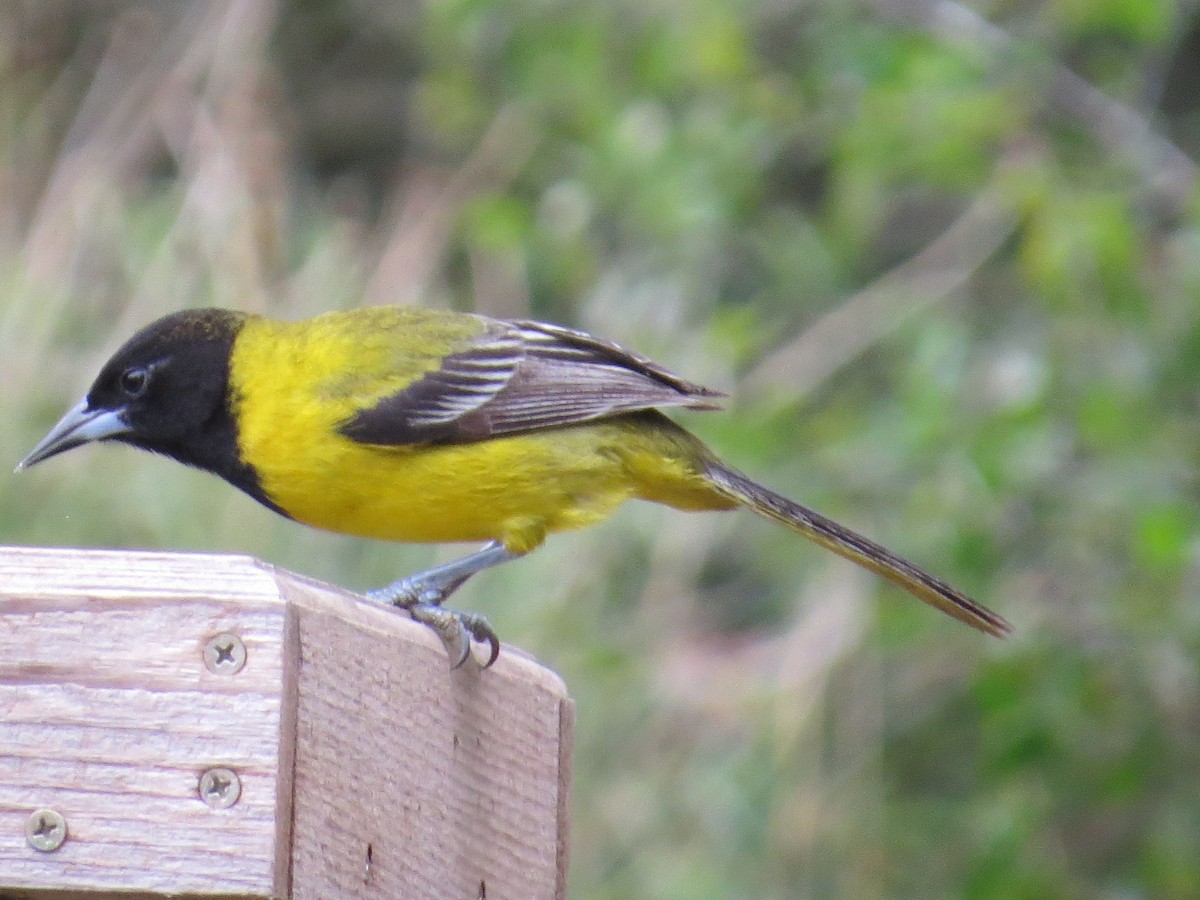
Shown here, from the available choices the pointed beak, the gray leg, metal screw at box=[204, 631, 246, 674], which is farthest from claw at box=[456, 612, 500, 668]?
the pointed beak

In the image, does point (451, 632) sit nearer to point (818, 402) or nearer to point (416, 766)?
point (416, 766)

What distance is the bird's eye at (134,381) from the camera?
4.36 meters

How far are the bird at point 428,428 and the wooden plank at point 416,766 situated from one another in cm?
79

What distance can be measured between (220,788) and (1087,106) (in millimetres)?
5460

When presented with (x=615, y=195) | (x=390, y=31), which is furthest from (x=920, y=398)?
(x=390, y=31)

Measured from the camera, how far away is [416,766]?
273 cm

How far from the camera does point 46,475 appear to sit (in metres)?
6.02

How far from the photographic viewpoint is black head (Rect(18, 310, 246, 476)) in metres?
4.35

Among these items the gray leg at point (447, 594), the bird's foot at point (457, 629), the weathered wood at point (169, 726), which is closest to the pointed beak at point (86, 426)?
the gray leg at point (447, 594)

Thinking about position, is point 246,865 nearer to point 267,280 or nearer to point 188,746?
point 188,746

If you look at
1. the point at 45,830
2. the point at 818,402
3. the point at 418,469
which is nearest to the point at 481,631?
the point at 45,830

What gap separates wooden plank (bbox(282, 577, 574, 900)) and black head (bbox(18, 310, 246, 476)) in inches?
55.8

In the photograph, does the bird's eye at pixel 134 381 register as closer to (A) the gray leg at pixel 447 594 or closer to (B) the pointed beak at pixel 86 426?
(B) the pointed beak at pixel 86 426

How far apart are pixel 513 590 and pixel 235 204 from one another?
2173mm
